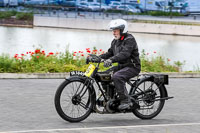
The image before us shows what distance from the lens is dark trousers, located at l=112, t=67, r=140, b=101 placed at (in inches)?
311

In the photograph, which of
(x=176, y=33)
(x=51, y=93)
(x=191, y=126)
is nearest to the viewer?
(x=191, y=126)

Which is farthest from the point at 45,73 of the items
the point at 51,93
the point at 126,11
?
the point at 126,11

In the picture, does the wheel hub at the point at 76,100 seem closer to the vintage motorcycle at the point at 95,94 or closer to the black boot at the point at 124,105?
the vintage motorcycle at the point at 95,94

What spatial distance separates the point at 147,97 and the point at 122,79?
→ 74 cm

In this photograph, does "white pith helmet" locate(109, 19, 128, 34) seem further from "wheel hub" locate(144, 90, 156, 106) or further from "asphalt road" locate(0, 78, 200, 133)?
"asphalt road" locate(0, 78, 200, 133)

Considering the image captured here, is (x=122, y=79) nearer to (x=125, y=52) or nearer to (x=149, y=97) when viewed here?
(x=125, y=52)

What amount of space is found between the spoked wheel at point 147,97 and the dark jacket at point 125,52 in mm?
422

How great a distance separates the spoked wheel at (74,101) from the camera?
7684 mm

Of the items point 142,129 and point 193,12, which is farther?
point 193,12

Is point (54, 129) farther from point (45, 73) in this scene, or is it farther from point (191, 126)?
point (45, 73)

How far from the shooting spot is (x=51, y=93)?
36.7 feet

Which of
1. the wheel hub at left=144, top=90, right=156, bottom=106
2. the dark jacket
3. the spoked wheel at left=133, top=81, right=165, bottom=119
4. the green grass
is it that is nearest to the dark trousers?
the dark jacket

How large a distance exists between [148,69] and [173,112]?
20.1ft

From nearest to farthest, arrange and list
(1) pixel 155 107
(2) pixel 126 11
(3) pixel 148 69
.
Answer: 1. (1) pixel 155 107
2. (3) pixel 148 69
3. (2) pixel 126 11
